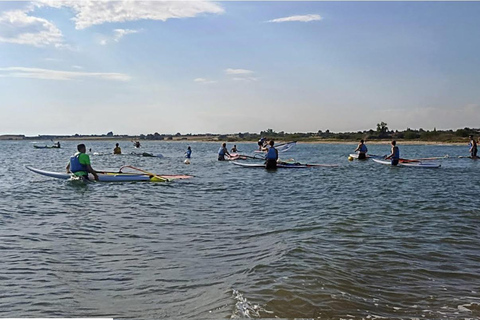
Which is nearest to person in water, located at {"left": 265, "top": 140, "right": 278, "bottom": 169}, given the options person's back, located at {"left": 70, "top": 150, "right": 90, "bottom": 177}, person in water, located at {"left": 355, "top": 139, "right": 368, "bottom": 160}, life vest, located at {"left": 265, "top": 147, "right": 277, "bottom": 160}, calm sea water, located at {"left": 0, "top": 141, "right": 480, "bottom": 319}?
life vest, located at {"left": 265, "top": 147, "right": 277, "bottom": 160}

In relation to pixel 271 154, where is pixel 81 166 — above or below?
below

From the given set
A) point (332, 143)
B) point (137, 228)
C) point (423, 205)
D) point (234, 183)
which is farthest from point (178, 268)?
point (332, 143)

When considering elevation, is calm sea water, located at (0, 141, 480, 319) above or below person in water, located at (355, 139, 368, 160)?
below

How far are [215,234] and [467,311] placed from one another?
5875 mm

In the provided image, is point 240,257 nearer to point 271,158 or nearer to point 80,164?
point 80,164

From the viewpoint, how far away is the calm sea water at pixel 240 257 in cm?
614

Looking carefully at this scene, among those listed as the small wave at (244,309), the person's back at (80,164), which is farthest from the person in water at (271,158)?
the small wave at (244,309)

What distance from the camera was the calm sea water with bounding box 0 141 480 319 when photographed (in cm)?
614

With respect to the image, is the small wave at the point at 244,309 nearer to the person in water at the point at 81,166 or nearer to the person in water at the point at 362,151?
the person in water at the point at 81,166

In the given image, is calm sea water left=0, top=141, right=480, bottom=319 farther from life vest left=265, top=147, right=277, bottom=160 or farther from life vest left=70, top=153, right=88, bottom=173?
life vest left=265, top=147, right=277, bottom=160

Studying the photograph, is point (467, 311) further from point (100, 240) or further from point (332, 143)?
point (332, 143)

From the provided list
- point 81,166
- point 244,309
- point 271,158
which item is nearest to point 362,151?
point 271,158

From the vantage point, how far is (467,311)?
5910 mm

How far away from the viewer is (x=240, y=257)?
8.54 meters
